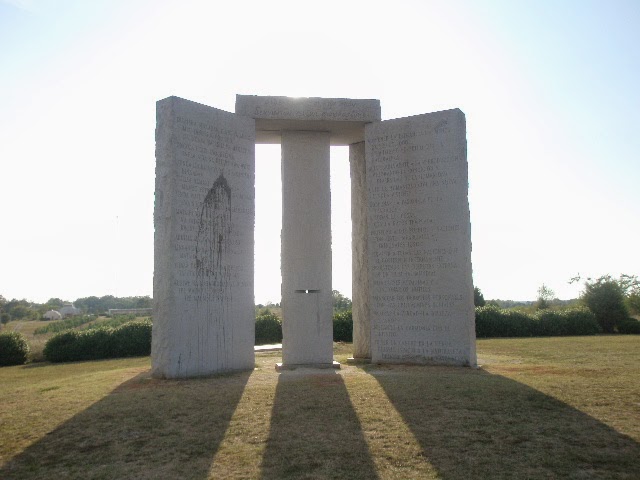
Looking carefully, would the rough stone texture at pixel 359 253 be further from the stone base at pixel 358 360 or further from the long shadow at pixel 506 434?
the long shadow at pixel 506 434

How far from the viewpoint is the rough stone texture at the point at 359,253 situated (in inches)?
520

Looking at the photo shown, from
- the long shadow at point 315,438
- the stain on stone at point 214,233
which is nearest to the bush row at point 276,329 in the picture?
the stain on stone at point 214,233

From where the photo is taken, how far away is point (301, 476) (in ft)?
16.0

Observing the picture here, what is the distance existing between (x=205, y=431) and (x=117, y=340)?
48.4 feet

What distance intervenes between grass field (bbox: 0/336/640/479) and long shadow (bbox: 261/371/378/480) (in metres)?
0.02

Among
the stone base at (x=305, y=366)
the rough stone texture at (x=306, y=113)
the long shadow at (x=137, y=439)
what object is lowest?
the long shadow at (x=137, y=439)

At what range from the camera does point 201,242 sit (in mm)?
10305

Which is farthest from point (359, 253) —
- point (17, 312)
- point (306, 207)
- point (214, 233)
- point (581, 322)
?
point (17, 312)

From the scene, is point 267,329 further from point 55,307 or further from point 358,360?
point 55,307

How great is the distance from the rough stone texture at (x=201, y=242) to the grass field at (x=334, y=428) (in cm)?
100

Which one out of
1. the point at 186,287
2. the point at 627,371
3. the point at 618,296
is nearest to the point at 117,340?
the point at 186,287

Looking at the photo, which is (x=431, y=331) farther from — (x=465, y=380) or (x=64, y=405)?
(x=64, y=405)

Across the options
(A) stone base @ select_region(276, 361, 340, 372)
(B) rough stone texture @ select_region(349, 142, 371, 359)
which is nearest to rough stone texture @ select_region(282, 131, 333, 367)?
(A) stone base @ select_region(276, 361, 340, 372)

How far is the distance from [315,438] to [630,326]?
76.7 ft
